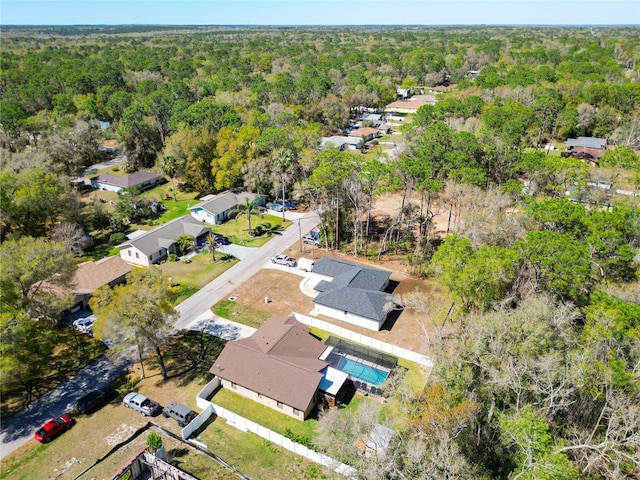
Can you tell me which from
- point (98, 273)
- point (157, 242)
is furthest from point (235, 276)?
point (98, 273)

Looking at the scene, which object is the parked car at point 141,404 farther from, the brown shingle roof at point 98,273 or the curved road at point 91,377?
the brown shingle roof at point 98,273

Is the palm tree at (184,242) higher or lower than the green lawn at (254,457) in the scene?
higher

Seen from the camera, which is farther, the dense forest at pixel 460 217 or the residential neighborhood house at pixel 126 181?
the residential neighborhood house at pixel 126 181

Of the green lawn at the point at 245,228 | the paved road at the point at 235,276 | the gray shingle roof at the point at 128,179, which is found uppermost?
the gray shingle roof at the point at 128,179

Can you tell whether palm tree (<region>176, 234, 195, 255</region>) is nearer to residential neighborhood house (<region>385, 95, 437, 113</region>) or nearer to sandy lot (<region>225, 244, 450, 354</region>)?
sandy lot (<region>225, 244, 450, 354</region>)

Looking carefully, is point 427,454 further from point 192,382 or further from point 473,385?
point 192,382

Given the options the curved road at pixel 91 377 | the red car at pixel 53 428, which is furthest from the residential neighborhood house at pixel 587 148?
the red car at pixel 53 428

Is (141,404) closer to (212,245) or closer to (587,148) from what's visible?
(212,245)

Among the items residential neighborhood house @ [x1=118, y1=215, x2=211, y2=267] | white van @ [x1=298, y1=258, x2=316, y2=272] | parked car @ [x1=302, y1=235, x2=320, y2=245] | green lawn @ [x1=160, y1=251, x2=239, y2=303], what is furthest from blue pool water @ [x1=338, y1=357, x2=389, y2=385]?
residential neighborhood house @ [x1=118, y1=215, x2=211, y2=267]
